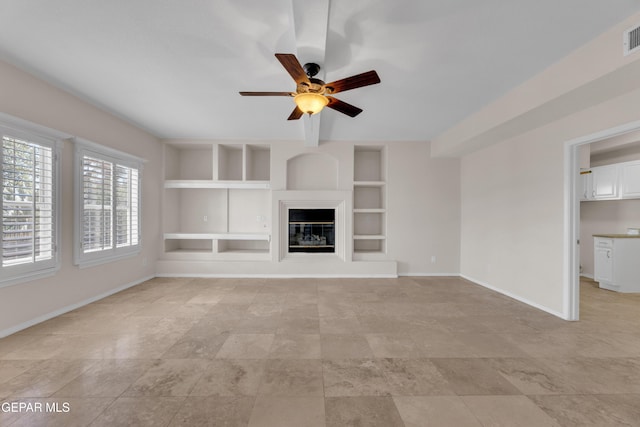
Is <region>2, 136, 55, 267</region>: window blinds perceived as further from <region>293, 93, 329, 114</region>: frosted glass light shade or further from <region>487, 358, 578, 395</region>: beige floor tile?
<region>487, 358, 578, 395</region>: beige floor tile

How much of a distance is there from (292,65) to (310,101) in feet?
1.51

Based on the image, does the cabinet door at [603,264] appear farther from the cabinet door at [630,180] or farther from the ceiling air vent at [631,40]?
the ceiling air vent at [631,40]

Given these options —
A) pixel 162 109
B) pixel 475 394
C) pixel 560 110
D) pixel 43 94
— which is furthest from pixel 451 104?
pixel 43 94

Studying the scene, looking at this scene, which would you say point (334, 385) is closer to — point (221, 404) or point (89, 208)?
point (221, 404)

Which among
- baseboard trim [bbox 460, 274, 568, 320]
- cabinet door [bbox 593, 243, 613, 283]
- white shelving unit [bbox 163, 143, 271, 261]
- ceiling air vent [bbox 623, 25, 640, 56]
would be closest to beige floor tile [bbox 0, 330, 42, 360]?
white shelving unit [bbox 163, 143, 271, 261]

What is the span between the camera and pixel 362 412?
167cm

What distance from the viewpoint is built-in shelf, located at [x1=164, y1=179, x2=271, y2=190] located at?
5145mm

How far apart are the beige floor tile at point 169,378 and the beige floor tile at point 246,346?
22 cm

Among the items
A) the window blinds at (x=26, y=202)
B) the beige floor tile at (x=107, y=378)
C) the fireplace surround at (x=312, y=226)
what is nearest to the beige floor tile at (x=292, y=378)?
the beige floor tile at (x=107, y=378)

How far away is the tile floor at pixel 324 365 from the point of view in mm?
1656

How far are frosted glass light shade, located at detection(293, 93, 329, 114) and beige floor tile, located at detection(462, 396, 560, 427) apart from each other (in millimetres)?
2663

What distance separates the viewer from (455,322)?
10.0 ft

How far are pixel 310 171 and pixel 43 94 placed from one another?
157 inches

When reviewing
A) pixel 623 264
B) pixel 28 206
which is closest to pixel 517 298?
pixel 623 264
